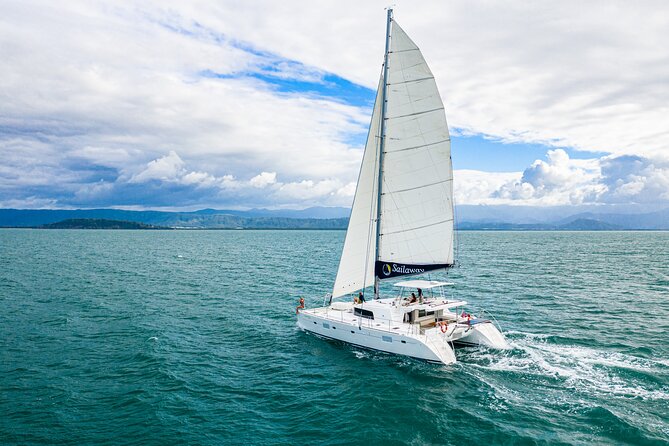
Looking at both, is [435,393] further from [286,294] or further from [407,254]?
[286,294]

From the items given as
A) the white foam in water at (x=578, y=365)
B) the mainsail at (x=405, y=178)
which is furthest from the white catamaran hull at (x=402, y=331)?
the mainsail at (x=405, y=178)

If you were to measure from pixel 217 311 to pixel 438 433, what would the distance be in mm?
25765

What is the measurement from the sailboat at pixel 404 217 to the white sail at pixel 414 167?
61mm

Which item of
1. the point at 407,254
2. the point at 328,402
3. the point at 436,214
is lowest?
the point at 328,402

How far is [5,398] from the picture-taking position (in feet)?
64.2

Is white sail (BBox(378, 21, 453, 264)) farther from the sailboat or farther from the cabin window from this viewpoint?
the cabin window

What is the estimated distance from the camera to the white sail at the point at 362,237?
96.5 feet

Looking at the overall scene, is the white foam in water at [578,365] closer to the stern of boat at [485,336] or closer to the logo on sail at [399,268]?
the stern of boat at [485,336]

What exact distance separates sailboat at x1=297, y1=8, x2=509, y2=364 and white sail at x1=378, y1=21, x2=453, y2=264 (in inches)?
2.4

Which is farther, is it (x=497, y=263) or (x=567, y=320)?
(x=497, y=263)

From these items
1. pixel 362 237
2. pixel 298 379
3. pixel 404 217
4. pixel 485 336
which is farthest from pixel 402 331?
pixel 362 237

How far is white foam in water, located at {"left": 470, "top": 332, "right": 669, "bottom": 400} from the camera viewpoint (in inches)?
795

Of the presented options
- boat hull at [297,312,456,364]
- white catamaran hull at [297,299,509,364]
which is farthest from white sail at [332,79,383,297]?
boat hull at [297,312,456,364]

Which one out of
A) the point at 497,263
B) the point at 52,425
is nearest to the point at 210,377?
the point at 52,425
